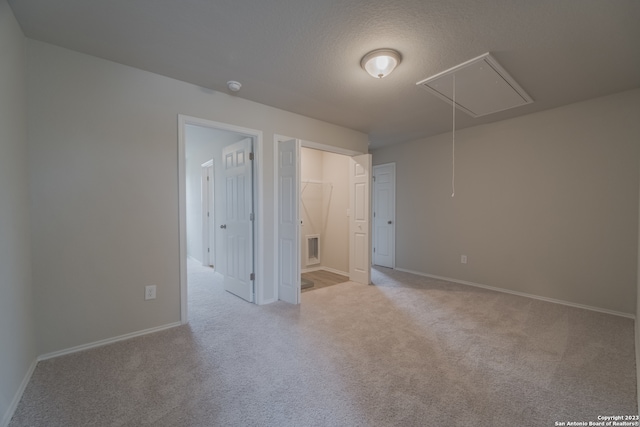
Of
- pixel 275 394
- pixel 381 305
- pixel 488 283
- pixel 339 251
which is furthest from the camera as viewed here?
pixel 339 251

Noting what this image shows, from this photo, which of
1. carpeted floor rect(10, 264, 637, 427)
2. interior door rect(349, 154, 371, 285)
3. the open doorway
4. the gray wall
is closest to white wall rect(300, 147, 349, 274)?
the open doorway

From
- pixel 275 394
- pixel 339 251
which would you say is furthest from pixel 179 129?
pixel 339 251

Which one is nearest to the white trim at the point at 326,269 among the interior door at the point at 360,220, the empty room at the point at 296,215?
the interior door at the point at 360,220

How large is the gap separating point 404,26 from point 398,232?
12.5 ft

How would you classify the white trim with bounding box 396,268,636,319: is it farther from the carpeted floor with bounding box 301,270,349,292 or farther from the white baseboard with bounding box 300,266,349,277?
the carpeted floor with bounding box 301,270,349,292

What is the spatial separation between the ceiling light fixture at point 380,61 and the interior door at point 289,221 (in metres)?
1.28

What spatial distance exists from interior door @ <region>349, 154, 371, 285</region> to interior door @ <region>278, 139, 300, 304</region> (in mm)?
1325

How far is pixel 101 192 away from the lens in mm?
2252

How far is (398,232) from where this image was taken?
5.15 meters

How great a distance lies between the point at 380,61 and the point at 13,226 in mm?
2794

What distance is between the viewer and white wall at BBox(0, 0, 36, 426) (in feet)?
4.94

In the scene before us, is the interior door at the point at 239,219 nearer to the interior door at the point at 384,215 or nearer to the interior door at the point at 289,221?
the interior door at the point at 289,221

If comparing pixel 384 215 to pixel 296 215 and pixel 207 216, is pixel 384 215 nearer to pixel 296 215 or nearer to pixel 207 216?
pixel 296 215

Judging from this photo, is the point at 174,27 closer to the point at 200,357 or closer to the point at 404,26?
the point at 404,26
